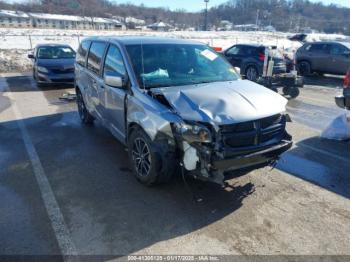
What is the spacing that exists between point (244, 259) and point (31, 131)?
5.34 meters

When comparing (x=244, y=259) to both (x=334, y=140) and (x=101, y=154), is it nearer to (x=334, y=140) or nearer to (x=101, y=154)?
(x=101, y=154)

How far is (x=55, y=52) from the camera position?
502 inches

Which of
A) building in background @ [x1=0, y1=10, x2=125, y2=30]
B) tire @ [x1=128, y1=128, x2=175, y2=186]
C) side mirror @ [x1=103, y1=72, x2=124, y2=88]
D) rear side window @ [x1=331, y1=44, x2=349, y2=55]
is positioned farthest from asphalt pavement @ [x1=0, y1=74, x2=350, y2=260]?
building in background @ [x1=0, y1=10, x2=125, y2=30]

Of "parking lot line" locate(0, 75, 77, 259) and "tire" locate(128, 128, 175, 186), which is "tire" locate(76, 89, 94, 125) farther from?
"tire" locate(128, 128, 175, 186)

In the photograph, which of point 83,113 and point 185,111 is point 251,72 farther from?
point 185,111

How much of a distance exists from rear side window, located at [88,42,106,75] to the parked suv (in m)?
12.5

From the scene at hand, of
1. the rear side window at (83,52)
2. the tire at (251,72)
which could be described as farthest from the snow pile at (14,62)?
the tire at (251,72)

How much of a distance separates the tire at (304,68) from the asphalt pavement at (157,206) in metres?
10.9

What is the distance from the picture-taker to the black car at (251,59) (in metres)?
12.9

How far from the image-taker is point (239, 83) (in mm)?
4492

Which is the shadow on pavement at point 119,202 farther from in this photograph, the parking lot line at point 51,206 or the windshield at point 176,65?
the windshield at point 176,65

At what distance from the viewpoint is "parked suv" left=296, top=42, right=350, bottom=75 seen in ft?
47.8

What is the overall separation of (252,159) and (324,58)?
539 inches

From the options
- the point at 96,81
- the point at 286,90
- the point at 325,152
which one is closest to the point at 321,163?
the point at 325,152
